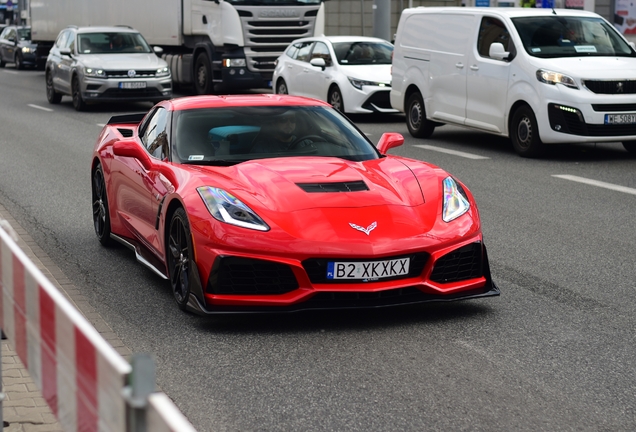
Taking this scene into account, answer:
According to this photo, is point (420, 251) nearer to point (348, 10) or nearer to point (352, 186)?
point (352, 186)

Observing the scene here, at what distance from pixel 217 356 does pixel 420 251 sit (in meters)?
1.25

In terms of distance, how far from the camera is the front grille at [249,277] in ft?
19.8

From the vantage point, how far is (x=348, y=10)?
143 ft

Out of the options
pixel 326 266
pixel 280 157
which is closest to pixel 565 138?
pixel 280 157

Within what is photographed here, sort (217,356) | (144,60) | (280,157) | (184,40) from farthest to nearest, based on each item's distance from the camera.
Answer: (184,40) < (144,60) < (280,157) < (217,356)

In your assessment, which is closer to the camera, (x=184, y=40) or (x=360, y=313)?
(x=360, y=313)

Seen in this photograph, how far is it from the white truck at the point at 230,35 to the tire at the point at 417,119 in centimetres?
818

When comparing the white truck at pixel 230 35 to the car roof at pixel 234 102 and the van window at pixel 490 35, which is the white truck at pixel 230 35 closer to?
the van window at pixel 490 35

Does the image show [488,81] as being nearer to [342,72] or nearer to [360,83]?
[360,83]

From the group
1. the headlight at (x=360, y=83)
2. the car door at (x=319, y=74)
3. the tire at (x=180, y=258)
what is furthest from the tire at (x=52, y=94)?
the tire at (x=180, y=258)

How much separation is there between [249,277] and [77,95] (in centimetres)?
1837

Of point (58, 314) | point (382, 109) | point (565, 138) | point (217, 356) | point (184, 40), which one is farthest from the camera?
point (184, 40)

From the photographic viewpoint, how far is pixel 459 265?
638 cm

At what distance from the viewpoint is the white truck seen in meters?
25.2
